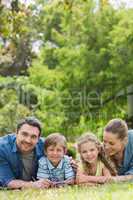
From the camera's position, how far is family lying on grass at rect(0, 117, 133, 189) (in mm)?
7262

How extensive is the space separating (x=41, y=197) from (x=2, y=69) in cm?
2915

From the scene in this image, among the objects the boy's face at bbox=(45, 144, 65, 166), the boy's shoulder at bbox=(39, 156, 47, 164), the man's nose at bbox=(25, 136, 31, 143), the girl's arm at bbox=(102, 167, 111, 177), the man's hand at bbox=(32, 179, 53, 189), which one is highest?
the man's nose at bbox=(25, 136, 31, 143)

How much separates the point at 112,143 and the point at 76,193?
1236mm

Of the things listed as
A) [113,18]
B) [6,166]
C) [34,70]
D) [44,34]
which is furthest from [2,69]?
[6,166]

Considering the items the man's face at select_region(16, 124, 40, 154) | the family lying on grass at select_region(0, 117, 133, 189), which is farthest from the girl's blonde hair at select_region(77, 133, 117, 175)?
the man's face at select_region(16, 124, 40, 154)

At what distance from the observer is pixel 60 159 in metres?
7.43

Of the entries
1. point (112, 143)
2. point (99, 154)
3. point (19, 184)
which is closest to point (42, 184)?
point (19, 184)

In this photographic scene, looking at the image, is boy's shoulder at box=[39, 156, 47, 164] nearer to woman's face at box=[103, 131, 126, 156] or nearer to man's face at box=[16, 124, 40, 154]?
man's face at box=[16, 124, 40, 154]

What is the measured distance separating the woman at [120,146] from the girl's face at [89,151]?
0.47 ft

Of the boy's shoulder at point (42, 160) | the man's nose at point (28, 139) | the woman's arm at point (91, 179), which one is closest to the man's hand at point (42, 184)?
the boy's shoulder at point (42, 160)

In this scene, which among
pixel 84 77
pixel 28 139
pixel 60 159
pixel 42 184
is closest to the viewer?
pixel 28 139

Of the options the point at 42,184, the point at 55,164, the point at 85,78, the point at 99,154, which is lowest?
the point at 42,184

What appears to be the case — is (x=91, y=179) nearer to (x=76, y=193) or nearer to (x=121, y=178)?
(x=121, y=178)

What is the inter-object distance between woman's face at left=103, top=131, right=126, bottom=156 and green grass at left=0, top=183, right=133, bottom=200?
0.50 metres
